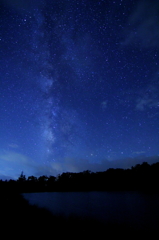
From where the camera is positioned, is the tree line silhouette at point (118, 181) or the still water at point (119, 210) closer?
the still water at point (119, 210)

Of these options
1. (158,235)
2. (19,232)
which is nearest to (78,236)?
(19,232)

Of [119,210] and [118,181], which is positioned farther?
[118,181]

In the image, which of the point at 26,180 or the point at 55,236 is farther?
the point at 26,180

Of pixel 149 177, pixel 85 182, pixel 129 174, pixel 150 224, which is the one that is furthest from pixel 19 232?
pixel 85 182

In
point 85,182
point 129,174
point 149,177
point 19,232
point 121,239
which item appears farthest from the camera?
point 85,182

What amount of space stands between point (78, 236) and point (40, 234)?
11.5 feet

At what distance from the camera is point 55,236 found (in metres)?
11.0

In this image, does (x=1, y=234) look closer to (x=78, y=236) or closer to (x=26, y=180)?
(x=78, y=236)

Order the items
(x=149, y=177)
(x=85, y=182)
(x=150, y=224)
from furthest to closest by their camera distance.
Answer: (x=85, y=182), (x=149, y=177), (x=150, y=224)

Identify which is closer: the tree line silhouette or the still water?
the still water

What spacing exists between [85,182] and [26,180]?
95.7 m

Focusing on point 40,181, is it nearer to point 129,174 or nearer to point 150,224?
point 129,174

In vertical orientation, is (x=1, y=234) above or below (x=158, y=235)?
above

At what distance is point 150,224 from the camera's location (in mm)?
16891
